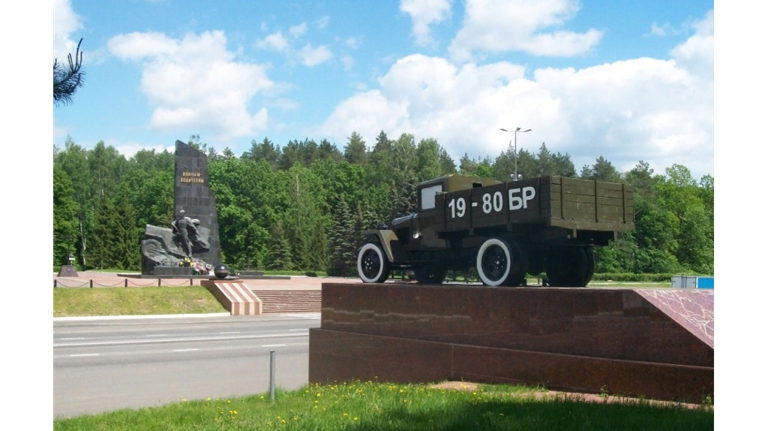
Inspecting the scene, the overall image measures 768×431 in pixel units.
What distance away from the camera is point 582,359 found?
7809mm

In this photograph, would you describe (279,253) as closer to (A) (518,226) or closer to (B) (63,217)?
(B) (63,217)

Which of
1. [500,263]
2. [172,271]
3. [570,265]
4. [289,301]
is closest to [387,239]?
[500,263]

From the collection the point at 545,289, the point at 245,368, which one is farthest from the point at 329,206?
the point at 545,289

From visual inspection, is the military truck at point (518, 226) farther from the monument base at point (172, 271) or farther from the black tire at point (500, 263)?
the monument base at point (172, 271)

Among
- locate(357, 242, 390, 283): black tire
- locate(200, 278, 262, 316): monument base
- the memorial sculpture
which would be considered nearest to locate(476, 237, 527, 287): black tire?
locate(357, 242, 390, 283): black tire

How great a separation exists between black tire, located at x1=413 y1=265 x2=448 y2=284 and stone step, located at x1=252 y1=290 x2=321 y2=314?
23.9 metres

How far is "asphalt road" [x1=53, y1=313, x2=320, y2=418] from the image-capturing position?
11602 mm

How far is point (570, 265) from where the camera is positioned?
962 centimetres

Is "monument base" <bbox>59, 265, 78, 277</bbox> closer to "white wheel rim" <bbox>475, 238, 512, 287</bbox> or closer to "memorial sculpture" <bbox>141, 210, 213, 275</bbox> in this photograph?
"memorial sculpture" <bbox>141, 210, 213, 275</bbox>

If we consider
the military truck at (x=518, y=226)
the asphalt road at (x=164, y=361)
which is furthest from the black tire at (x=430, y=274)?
the asphalt road at (x=164, y=361)

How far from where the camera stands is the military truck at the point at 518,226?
8.70m

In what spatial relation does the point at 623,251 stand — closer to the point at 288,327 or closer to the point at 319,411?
the point at 288,327

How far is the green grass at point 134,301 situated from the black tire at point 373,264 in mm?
19888

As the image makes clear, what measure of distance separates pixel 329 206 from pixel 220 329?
66.8 m
